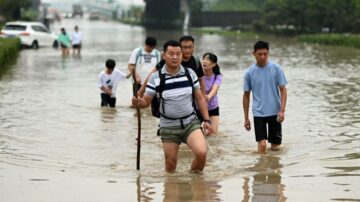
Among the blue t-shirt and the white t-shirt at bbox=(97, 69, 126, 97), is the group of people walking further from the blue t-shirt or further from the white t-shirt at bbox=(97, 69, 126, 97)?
the white t-shirt at bbox=(97, 69, 126, 97)

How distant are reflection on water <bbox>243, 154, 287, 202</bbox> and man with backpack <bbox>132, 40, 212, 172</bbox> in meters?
0.66

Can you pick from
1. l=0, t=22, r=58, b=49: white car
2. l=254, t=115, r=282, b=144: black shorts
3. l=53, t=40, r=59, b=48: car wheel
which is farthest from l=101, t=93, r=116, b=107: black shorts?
l=53, t=40, r=59, b=48: car wheel

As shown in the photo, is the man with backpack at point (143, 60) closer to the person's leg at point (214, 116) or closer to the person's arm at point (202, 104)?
the person's leg at point (214, 116)

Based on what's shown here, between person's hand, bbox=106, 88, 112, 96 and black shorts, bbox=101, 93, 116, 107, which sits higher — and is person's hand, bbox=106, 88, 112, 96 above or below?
above

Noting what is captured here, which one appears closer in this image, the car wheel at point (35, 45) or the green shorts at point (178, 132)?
the green shorts at point (178, 132)

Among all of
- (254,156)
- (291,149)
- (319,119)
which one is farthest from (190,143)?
(319,119)

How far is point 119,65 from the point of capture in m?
24.9

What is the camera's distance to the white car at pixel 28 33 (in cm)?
3434

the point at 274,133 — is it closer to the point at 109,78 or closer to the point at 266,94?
the point at 266,94

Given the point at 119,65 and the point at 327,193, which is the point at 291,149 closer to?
the point at 327,193

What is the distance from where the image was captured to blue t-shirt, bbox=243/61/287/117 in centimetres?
864

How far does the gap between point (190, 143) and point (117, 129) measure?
453cm

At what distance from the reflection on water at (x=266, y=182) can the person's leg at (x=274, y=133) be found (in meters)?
0.24

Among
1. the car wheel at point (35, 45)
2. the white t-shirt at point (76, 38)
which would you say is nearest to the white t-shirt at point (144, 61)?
the white t-shirt at point (76, 38)
